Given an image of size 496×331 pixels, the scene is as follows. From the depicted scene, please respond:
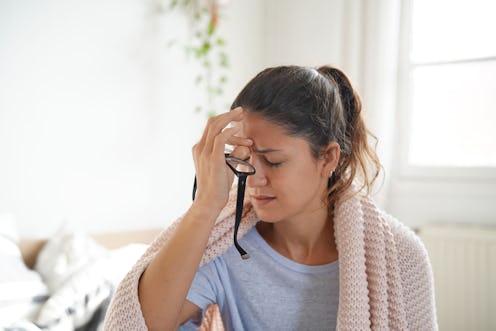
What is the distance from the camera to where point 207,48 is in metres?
2.30

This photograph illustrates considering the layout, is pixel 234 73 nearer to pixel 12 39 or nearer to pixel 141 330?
pixel 12 39

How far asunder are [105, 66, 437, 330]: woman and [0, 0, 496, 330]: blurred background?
0.78 meters

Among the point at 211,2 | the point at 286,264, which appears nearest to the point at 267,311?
the point at 286,264

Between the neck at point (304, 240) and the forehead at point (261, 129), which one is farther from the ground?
the forehead at point (261, 129)

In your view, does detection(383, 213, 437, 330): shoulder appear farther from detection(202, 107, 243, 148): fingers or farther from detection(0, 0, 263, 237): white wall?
detection(0, 0, 263, 237): white wall

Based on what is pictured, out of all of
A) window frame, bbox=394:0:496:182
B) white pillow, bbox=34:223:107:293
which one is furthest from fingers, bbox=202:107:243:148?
window frame, bbox=394:0:496:182

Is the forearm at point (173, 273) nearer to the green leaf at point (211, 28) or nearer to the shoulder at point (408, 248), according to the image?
the shoulder at point (408, 248)

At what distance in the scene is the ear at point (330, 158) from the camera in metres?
1.21

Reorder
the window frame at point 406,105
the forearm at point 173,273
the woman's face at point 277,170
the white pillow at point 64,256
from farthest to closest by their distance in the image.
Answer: the window frame at point 406,105 → the white pillow at point 64,256 → the woman's face at point 277,170 → the forearm at point 173,273

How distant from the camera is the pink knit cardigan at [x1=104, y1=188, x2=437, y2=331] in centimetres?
111

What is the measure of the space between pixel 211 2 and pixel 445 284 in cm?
163

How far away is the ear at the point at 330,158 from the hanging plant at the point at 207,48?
1.22m

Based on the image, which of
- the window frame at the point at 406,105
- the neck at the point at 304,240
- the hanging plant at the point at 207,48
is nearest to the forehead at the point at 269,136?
the neck at the point at 304,240

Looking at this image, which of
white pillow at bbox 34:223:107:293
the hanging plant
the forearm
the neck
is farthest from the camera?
the hanging plant
